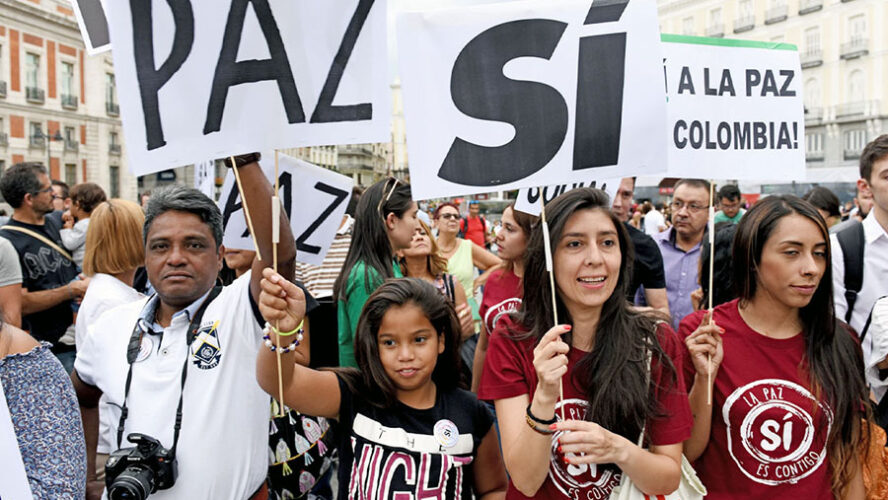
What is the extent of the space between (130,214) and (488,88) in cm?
212

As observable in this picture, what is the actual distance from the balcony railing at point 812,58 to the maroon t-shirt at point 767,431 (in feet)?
163

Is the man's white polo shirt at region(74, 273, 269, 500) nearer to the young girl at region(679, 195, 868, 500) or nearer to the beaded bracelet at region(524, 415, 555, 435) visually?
the beaded bracelet at region(524, 415, 555, 435)

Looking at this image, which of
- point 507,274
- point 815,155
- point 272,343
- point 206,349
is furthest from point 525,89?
point 815,155

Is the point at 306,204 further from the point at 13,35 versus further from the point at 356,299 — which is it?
the point at 13,35

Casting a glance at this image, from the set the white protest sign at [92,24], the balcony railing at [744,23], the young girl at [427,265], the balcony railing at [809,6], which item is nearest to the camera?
the white protest sign at [92,24]

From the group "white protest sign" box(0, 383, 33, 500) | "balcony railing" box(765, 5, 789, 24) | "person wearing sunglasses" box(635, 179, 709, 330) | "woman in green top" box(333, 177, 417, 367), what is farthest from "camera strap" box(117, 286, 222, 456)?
"balcony railing" box(765, 5, 789, 24)

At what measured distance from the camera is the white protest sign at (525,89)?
224cm

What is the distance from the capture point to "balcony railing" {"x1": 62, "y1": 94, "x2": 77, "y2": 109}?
40406 millimetres

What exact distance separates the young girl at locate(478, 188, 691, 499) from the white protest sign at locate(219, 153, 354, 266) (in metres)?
1.74

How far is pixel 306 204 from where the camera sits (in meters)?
3.78

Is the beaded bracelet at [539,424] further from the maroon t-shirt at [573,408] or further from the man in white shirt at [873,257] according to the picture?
the man in white shirt at [873,257]

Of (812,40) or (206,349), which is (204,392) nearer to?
(206,349)

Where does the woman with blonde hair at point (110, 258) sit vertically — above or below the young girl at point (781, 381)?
above

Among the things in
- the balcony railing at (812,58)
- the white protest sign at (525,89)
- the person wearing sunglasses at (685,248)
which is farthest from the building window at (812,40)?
the white protest sign at (525,89)
